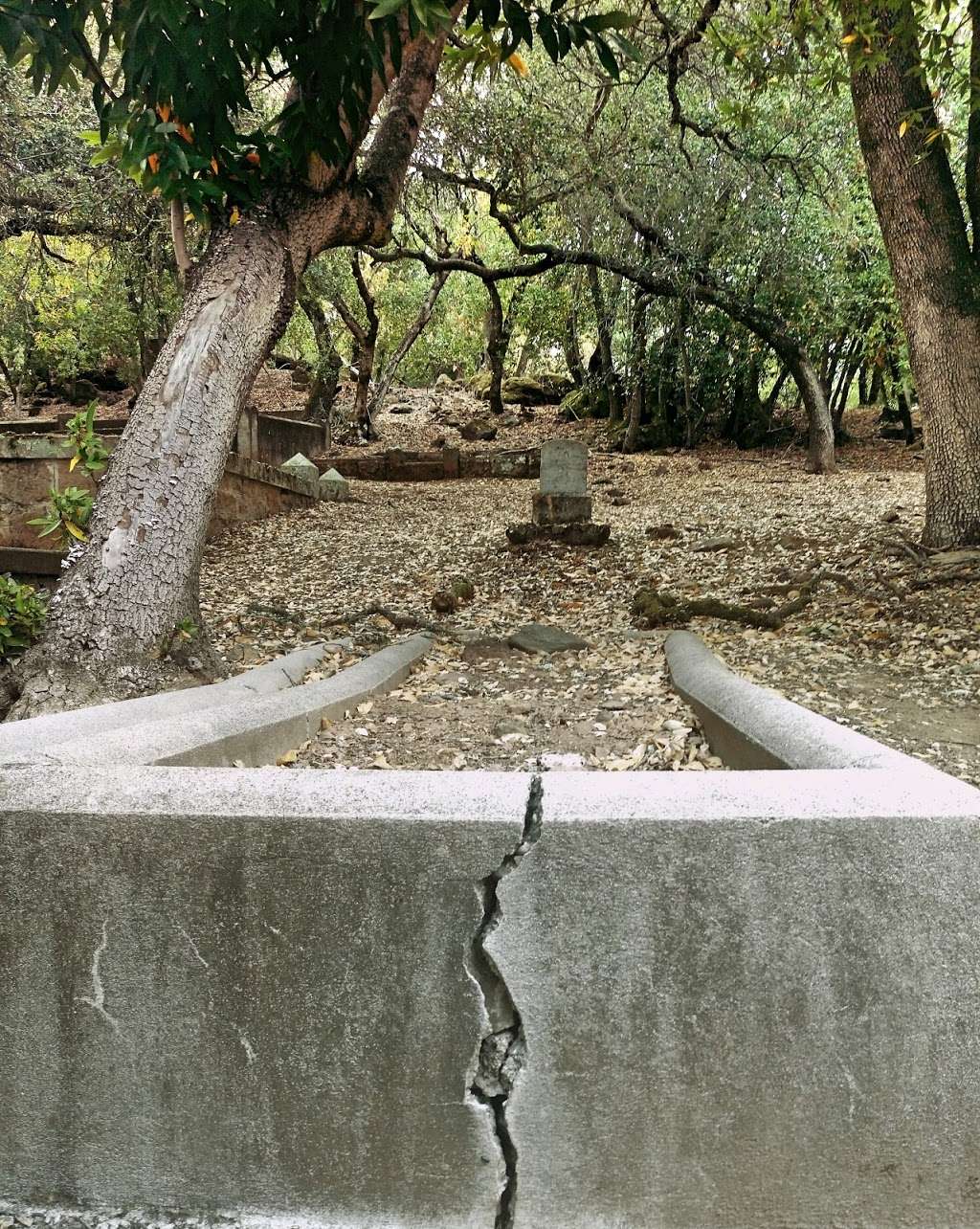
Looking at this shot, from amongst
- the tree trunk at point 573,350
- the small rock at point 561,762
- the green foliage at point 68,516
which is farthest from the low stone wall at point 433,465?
the small rock at point 561,762

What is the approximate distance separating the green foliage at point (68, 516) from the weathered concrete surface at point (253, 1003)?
9.14 ft

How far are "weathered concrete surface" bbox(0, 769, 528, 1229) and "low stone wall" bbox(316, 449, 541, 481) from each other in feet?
41.6

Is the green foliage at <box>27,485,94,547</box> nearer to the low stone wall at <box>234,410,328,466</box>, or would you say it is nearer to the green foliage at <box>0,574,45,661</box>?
the green foliage at <box>0,574,45,661</box>

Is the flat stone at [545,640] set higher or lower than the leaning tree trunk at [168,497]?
lower

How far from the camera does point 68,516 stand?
409cm

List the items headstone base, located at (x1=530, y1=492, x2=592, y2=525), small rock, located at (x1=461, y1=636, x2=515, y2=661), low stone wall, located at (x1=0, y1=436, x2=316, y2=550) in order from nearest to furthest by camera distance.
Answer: small rock, located at (x1=461, y1=636, x2=515, y2=661), low stone wall, located at (x1=0, y1=436, x2=316, y2=550), headstone base, located at (x1=530, y1=492, x2=592, y2=525)

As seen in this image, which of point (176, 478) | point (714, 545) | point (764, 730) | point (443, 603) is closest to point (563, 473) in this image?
point (714, 545)

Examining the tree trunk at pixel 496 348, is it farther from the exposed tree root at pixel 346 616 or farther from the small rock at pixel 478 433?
the exposed tree root at pixel 346 616

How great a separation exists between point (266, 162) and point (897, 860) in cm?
431

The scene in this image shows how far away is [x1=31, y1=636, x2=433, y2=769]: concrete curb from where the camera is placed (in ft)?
7.25

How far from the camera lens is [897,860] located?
150 centimetres

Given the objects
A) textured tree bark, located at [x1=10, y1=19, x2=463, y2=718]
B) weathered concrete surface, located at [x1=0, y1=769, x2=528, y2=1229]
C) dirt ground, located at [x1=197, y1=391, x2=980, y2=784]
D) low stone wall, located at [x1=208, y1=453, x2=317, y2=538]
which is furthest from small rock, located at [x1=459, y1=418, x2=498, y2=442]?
weathered concrete surface, located at [x1=0, y1=769, x2=528, y2=1229]

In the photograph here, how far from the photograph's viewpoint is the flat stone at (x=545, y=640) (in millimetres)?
5500

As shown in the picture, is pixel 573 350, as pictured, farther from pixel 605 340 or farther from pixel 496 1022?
pixel 496 1022
